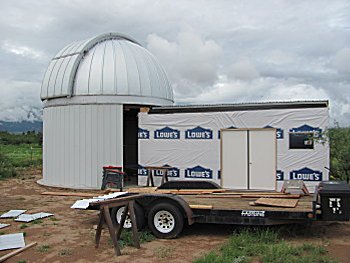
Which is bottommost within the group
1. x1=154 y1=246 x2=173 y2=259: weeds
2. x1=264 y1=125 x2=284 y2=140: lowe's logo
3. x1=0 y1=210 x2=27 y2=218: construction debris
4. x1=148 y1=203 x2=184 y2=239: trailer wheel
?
x1=154 y1=246 x2=173 y2=259: weeds

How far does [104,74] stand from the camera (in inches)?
623

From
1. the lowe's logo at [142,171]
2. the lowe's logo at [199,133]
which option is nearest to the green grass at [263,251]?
the lowe's logo at [199,133]

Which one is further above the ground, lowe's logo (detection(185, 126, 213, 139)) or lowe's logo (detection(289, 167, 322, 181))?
lowe's logo (detection(185, 126, 213, 139))

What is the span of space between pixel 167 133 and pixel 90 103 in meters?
3.16

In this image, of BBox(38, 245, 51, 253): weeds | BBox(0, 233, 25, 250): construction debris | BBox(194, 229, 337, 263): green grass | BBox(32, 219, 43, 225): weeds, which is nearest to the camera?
BBox(194, 229, 337, 263): green grass

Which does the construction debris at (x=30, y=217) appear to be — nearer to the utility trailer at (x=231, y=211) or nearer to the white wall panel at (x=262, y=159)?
the utility trailer at (x=231, y=211)

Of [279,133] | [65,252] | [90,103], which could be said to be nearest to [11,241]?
[65,252]

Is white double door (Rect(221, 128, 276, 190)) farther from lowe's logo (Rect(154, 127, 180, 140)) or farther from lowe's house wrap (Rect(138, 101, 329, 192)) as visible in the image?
lowe's logo (Rect(154, 127, 180, 140))

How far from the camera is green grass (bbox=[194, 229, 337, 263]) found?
6.40 m

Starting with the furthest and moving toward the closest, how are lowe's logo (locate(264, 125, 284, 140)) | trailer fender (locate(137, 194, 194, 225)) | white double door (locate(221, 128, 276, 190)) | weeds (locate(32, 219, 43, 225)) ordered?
1. white double door (locate(221, 128, 276, 190))
2. lowe's logo (locate(264, 125, 284, 140))
3. weeds (locate(32, 219, 43, 225))
4. trailer fender (locate(137, 194, 194, 225))

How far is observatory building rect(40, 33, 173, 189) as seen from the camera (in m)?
15.6

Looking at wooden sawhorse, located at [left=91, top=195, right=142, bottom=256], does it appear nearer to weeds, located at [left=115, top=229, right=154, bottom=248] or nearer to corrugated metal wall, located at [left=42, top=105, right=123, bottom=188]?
weeds, located at [left=115, top=229, right=154, bottom=248]

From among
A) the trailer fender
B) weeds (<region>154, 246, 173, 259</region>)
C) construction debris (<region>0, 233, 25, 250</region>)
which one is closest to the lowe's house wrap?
the trailer fender

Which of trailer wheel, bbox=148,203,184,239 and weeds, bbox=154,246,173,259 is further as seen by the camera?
trailer wheel, bbox=148,203,184,239
